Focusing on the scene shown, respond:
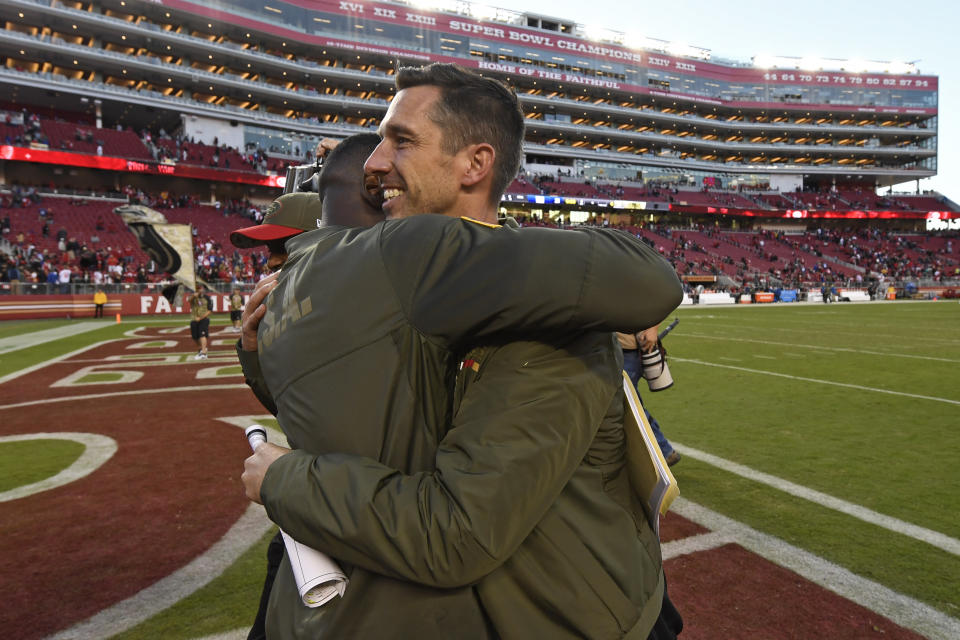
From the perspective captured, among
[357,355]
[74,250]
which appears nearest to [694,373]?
[357,355]

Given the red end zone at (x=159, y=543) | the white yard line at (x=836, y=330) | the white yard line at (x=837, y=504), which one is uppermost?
the red end zone at (x=159, y=543)

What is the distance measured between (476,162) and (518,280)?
0.51 meters

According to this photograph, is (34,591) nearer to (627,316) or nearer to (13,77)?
(627,316)

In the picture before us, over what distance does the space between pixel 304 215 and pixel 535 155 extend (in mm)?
64000

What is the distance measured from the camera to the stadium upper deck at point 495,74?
42.0 m

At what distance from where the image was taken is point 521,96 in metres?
57.6

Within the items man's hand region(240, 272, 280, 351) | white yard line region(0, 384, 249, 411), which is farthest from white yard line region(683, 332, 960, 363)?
man's hand region(240, 272, 280, 351)

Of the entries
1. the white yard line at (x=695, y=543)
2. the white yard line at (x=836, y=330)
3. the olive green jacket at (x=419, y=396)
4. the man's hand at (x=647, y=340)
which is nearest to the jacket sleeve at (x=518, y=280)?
the olive green jacket at (x=419, y=396)

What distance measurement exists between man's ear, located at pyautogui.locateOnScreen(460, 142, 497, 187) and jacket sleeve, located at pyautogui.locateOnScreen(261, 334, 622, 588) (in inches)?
19.4

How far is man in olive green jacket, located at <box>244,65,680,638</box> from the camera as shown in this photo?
103cm

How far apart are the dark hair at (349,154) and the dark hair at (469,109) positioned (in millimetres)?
246

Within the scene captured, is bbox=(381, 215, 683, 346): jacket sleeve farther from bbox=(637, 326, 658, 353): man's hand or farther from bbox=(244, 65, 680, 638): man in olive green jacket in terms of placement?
bbox=(637, 326, 658, 353): man's hand

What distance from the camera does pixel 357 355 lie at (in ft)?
3.66

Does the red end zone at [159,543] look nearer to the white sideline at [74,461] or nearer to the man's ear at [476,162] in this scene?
the white sideline at [74,461]
